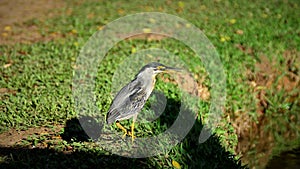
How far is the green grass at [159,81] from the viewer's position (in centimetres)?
465

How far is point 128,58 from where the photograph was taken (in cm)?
700

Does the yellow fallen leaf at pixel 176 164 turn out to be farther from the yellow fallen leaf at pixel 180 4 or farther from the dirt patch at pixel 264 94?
the yellow fallen leaf at pixel 180 4

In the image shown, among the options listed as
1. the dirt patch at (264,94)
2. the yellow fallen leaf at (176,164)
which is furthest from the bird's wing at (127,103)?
the dirt patch at (264,94)

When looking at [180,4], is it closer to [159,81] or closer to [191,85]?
[191,85]

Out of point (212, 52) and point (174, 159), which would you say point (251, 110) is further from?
point (174, 159)

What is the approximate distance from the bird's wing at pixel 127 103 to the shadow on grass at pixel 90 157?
0.41 meters

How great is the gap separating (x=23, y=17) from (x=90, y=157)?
515 centimetres

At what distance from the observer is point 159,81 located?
20.5ft

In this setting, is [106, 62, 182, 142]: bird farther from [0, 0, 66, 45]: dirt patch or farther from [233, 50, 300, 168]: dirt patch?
[0, 0, 66, 45]: dirt patch

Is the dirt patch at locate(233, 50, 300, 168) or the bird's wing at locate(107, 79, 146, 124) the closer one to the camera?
the bird's wing at locate(107, 79, 146, 124)

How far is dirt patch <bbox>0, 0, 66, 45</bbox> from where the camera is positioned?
25.8 feet

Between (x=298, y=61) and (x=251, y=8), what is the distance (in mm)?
2121

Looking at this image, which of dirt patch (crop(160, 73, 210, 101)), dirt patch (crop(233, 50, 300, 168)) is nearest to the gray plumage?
dirt patch (crop(160, 73, 210, 101))

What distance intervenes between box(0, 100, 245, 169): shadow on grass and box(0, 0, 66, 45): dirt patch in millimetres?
3258
